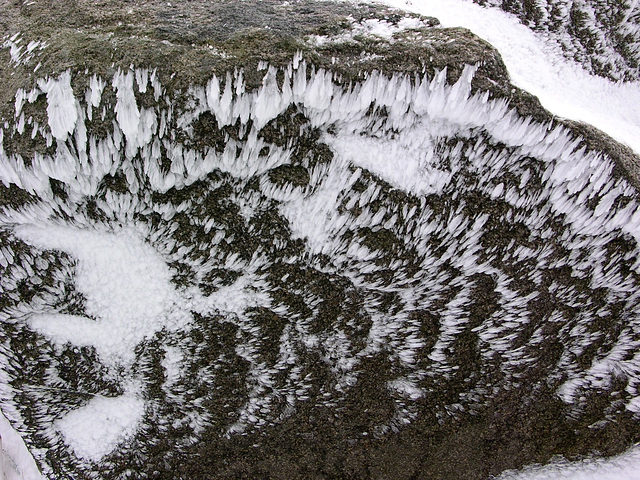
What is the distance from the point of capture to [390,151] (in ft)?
4.98

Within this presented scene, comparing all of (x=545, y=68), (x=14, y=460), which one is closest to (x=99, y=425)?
(x=14, y=460)

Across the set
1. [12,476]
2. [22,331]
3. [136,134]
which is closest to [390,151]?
[136,134]

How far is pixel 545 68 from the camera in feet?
5.86

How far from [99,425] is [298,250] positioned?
1.18 m

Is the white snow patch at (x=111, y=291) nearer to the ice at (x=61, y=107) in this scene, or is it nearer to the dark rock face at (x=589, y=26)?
the ice at (x=61, y=107)

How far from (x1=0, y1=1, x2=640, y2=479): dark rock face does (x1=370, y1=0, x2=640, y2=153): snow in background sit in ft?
0.85

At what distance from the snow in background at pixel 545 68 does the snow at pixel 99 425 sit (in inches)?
78.6

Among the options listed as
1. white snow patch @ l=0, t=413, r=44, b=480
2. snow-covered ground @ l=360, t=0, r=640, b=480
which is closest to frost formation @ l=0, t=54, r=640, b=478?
snow-covered ground @ l=360, t=0, r=640, b=480

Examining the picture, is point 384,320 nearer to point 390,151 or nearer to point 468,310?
point 468,310

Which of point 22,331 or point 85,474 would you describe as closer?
point 22,331

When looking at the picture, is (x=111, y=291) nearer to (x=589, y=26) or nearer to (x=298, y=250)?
(x=298, y=250)

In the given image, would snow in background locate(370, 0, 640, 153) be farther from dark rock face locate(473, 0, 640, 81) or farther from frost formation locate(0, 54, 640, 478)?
frost formation locate(0, 54, 640, 478)

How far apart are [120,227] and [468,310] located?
Result: 1330mm

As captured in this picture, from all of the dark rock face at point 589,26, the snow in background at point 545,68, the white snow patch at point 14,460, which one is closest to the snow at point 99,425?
the white snow patch at point 14,460
